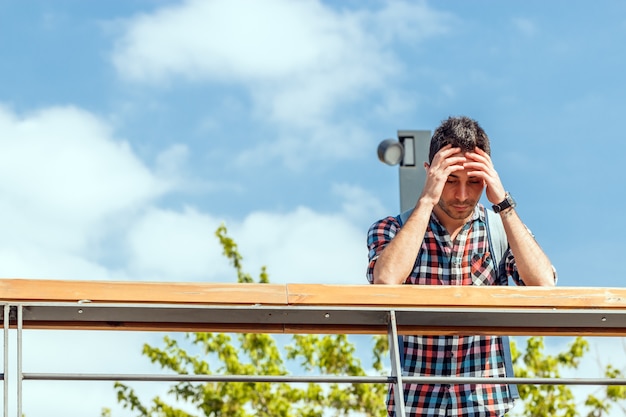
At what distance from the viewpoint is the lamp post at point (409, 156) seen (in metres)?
7.86

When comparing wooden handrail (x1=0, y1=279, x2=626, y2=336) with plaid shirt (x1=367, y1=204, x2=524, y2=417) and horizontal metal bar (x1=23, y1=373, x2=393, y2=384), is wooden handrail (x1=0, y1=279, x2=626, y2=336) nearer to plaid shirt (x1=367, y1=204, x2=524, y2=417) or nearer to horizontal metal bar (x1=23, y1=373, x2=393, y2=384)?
horizontal metal bar (x1=23, y1=373, x2=393, y2=384)

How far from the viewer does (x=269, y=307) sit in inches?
108

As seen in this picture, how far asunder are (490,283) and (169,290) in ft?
4.97

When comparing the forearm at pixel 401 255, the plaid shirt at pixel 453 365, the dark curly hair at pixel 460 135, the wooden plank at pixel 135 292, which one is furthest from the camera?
the dark curly hair at pixel 460 135

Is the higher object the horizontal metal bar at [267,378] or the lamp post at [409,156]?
the lamp post at [409,156]

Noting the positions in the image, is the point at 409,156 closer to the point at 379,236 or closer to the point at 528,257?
the point at 379,236

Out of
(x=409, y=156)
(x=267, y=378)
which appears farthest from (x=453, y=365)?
(x=409, y=156)

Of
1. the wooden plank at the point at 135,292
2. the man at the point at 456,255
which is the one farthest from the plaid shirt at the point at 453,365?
the wooden plank at the point at 135,292

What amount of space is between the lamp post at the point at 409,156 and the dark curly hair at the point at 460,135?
12.0 feet

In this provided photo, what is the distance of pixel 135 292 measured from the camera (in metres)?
2.70

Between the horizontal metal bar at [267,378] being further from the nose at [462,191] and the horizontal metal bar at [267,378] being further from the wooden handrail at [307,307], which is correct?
the nose at [462,191]

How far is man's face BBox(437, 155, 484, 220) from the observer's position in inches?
151

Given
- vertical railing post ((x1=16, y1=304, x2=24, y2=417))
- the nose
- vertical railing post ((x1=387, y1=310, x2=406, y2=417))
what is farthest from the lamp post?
vertical railing post ((x1=16, y1=304, x2=24, y2=417))

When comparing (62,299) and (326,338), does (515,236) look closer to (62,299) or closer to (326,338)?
(62,299)
